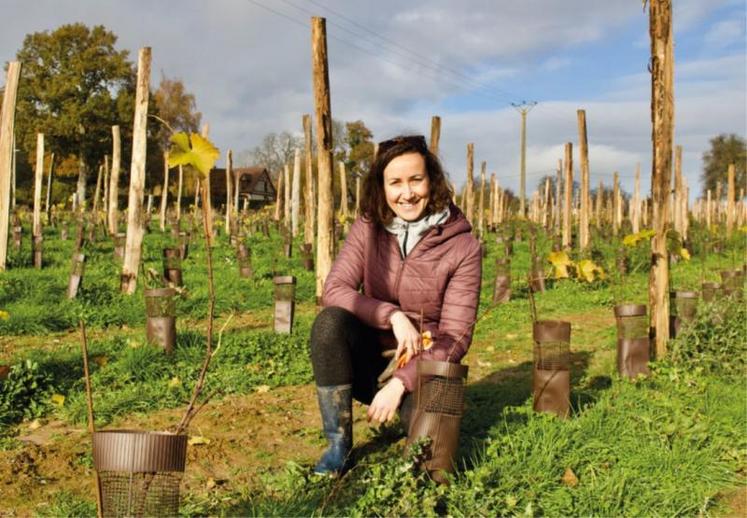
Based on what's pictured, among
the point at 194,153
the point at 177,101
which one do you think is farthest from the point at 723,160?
the point at 194,153

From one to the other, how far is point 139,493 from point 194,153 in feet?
2.62

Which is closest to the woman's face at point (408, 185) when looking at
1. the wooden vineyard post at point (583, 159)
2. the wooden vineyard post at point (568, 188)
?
the wooden vineyard post at point (583, 159)

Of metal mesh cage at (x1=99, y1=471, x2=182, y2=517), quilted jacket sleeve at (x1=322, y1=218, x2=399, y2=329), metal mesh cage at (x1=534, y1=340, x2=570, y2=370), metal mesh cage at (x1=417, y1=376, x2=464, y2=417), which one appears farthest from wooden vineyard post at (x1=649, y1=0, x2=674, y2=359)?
metal mesh cage at (x1=99, y1=471, x2=182, y2=517)

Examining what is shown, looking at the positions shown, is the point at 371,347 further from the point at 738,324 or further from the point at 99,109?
the point at 99,109

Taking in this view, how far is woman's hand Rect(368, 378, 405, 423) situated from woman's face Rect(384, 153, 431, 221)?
742mm

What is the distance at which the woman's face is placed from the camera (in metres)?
2.92

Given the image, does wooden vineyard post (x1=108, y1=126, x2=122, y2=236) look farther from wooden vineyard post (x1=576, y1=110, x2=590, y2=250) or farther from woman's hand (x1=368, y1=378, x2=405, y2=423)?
woman's hand (x1=368, y1=378, x2=405, y2=423)

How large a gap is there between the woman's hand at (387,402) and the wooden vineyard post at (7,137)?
7166 millimetres

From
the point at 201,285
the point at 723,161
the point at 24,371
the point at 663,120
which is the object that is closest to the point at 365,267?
the point at 24,371

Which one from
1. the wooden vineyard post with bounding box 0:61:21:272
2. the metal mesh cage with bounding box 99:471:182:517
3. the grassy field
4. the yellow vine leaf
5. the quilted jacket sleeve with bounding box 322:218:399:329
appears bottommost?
the grassy field

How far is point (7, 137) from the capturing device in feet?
27.5

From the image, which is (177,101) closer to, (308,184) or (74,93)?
(74,93)

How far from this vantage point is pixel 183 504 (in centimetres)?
263

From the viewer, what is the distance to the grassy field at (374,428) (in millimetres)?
2652
